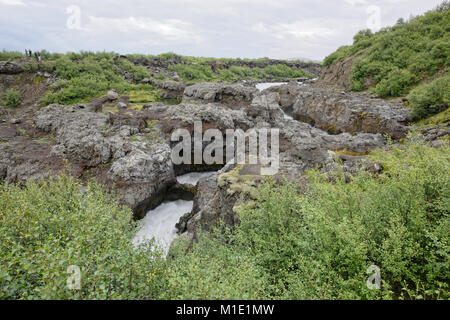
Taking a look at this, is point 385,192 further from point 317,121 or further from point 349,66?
point 349,66

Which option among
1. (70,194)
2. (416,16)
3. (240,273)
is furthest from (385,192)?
(416,16)

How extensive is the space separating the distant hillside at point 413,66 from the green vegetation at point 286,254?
2438cm

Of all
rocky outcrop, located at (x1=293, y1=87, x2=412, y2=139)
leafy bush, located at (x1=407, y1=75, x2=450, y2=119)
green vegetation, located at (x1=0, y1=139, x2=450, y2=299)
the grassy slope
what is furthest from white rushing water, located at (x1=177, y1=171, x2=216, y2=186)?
leafy bush, located at (x1=407, y1=75, x2=450, y2=119)

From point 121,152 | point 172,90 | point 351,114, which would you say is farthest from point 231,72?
point 121,152

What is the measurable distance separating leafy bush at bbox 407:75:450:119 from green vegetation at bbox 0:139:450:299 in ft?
76.9

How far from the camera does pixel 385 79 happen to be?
134ft

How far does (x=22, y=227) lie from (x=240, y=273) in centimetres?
843

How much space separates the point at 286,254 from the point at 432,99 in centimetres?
3095

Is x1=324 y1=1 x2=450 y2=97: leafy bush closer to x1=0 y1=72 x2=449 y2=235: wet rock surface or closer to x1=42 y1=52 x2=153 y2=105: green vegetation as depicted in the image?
x1=0 y1=72 x2=449 y2=235: wet rock surface

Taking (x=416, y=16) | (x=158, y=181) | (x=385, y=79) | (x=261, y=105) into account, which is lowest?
(x=158, y=181)

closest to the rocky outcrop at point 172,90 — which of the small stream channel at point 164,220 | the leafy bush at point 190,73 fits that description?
the leafy bush at point 190,73

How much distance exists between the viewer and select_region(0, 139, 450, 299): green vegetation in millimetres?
5703

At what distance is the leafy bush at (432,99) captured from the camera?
84.8ft
